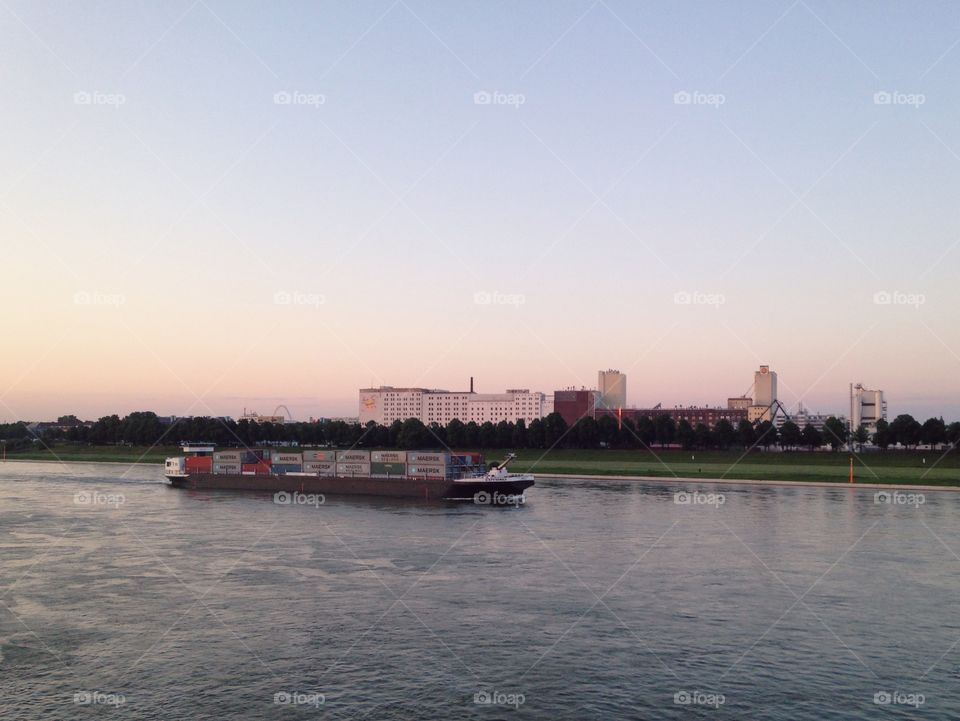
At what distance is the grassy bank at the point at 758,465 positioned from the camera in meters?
103

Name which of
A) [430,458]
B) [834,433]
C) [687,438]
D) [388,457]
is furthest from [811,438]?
[388,457]

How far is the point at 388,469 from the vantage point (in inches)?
3538

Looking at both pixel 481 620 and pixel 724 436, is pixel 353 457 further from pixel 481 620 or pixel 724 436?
pixel 724 436

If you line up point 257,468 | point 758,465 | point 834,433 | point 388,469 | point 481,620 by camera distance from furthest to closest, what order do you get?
point 834,433
point 758,465
point 257,468
point 388,469
point 481,620

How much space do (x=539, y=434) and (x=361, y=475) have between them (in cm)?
6537

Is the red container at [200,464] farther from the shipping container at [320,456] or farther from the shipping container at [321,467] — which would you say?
the shipping container at [321,467]

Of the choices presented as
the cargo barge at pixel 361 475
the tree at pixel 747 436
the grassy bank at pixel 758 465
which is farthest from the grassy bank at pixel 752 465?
the cargo barge at pixel 361 475

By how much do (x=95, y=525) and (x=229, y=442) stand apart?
425 ft

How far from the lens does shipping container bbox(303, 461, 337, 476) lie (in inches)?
3684

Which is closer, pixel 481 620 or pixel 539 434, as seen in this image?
pixel 481 620

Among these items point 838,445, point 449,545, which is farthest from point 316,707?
point 838,445

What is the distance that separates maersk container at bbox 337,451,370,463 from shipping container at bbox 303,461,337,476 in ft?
3.53

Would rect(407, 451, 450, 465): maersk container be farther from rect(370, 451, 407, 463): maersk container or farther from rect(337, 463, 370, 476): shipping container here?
rect(337, 463, 370, 476): shipping container

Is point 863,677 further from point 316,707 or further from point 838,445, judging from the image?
point 838,445
